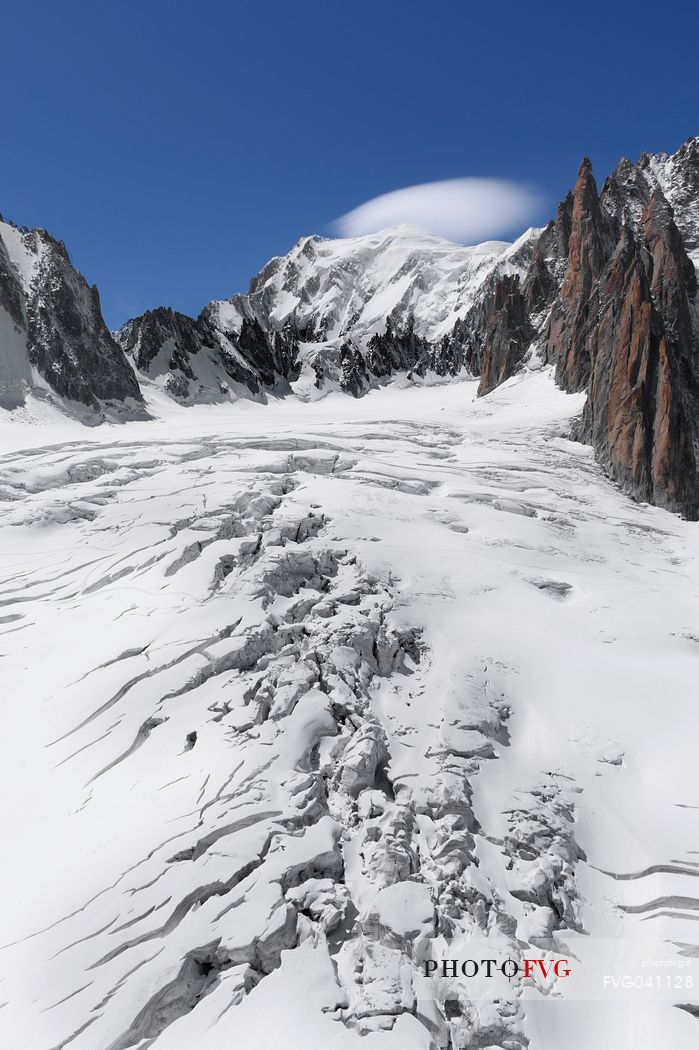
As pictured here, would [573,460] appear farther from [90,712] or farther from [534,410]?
[90,712]

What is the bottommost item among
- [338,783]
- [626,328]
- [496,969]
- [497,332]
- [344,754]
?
[496,969]

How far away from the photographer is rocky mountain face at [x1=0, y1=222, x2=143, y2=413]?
49.4m

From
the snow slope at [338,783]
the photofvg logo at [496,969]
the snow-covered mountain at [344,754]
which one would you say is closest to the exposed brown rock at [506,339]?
the snow-covered mountain at [344,754]

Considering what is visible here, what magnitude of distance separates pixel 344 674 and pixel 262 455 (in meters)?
16.7

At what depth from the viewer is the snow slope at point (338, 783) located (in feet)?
19.6

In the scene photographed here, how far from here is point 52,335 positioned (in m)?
52.5

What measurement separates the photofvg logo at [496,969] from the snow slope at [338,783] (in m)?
0.09

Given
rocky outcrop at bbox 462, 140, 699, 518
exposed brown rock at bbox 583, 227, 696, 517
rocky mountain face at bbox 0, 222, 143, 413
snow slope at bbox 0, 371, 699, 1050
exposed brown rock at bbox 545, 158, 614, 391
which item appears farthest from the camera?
rocky mountain face at bbox 0, 222, 143, 413

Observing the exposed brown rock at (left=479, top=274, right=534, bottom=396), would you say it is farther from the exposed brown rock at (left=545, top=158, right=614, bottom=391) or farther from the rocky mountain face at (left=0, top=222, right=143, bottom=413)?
the rocky mountain face at (left=0, top=222, right=143, bottom=413)

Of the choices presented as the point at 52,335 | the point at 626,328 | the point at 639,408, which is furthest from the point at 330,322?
the point at 639,408

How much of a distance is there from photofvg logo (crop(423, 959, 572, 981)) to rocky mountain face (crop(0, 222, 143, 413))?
51752 millimetres

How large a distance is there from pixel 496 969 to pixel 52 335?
200 feet

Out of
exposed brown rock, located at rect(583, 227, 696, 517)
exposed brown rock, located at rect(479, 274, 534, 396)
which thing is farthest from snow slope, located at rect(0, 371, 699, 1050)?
exposed brown rock, located at rect(479, 274, 534, 396)

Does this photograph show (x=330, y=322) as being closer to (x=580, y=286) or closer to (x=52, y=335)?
(x=52, y=335)
